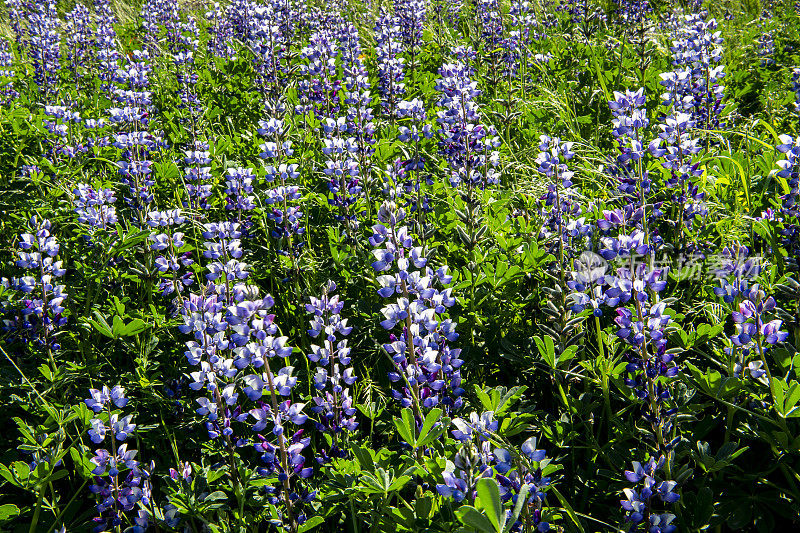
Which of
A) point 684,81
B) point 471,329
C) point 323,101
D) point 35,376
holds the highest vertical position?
point 684,81

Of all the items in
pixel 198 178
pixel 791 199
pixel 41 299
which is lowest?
pixel 41 299

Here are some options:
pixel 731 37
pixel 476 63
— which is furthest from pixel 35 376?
pixel 731 37

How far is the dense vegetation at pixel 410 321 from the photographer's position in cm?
170

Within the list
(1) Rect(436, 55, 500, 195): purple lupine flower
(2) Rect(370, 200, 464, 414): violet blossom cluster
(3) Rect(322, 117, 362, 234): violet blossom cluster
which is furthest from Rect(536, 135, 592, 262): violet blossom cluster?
(3) Rect(322, 117, 362, 234): violet blossom cluster

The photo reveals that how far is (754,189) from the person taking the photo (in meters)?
3.03

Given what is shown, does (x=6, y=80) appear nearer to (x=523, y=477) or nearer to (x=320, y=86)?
(x=320, y=86)

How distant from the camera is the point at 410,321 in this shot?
6.07 ft

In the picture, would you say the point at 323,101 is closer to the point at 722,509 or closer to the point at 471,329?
the point at 471,329

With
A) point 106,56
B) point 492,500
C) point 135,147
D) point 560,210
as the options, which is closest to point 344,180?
point 560,210

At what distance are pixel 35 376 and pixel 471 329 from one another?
1812mm

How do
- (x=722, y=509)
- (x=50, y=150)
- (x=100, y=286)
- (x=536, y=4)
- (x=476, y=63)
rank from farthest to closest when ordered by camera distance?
(x=536, y=4)
(x=476, y=63)
(x=50, y=150)
(x=100, y=286)
(x=722, y=509)

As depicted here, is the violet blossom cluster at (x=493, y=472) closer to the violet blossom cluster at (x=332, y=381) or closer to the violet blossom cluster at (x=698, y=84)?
the violet blossom cluster at (x=332, y=381)

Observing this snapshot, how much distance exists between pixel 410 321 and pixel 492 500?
78 cm

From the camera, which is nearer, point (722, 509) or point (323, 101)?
point (722, 509)
